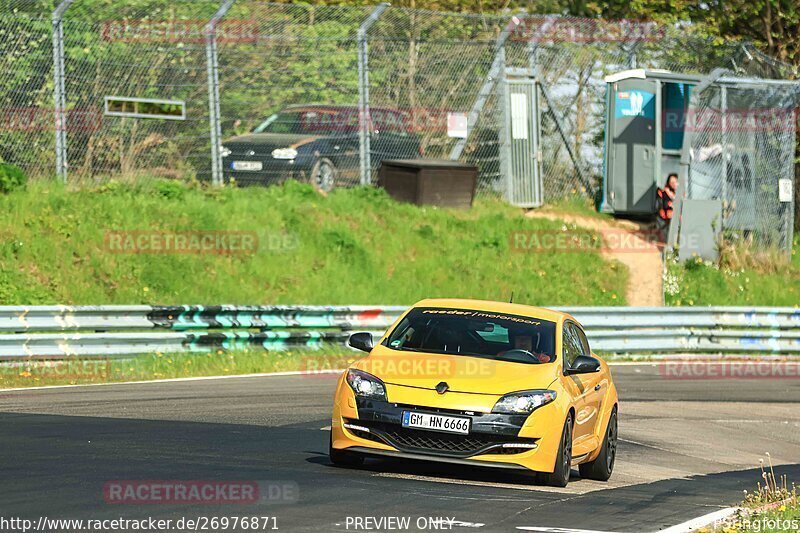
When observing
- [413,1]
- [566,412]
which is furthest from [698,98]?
[566,412]

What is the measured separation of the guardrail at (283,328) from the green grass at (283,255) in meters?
2.44

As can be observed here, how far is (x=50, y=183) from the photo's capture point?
917 inches

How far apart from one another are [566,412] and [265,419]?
4.66 metres

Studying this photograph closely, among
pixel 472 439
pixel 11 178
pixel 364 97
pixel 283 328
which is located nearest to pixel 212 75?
pixel 364 97

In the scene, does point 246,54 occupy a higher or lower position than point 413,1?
lower

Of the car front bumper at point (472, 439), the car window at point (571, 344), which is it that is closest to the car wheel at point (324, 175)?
the car window at point (571, 344)

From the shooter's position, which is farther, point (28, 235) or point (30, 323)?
point (28, 235)

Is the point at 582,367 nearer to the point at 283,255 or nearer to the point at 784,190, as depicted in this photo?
the point at 283,255

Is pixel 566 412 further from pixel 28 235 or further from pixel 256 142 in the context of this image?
pixel 256 142

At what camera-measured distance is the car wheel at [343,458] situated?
33.5 feet

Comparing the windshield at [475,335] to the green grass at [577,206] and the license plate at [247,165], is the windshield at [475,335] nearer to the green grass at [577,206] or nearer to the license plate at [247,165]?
the license plate at [247,165]

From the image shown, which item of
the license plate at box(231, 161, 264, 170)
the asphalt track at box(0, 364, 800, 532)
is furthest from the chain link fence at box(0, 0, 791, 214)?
the asphalt track at box(0, 364, 800, 532)

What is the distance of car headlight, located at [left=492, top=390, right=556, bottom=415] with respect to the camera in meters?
9.81

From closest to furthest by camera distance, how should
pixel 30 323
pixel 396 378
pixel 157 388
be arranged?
pixel 396 378 < pixel 157 388 < pixel 30 323
